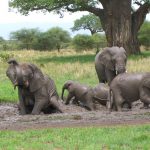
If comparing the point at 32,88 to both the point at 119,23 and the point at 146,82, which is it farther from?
the point at 119,23

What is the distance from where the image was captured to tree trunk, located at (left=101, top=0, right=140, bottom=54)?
40344mm

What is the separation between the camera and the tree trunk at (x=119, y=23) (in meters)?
40.3

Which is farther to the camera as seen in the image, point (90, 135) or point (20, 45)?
point (20, 45)

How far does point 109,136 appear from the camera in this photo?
33.4ft

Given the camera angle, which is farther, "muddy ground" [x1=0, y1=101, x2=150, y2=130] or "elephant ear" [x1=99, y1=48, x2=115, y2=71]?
"elephant ear" [x1=99, y1=48, x2=115, y2=71]

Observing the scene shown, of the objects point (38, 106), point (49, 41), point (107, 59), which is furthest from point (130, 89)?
point (49, 41)

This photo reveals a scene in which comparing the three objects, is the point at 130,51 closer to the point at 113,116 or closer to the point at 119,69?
the point at 119,69

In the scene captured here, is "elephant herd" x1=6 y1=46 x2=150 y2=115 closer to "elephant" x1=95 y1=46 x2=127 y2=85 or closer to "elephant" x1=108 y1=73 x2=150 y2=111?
"elephant" x1=108 y1=73 x2=150 y2=111

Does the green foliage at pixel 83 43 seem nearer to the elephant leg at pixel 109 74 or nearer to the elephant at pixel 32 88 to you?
the elephant leg at pixel 109 74

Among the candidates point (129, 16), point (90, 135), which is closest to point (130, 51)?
point (129, 16)

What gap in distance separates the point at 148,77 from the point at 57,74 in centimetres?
1209

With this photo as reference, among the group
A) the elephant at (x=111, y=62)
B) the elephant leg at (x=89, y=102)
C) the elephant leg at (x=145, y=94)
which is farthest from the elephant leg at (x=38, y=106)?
the elephant at (x=111, y=62)

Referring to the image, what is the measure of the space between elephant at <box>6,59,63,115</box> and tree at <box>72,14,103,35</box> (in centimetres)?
8052

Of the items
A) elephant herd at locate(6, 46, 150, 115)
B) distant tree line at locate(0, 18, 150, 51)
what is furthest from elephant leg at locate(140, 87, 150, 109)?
distant tree line at locate(0, 18, 150, 51)
